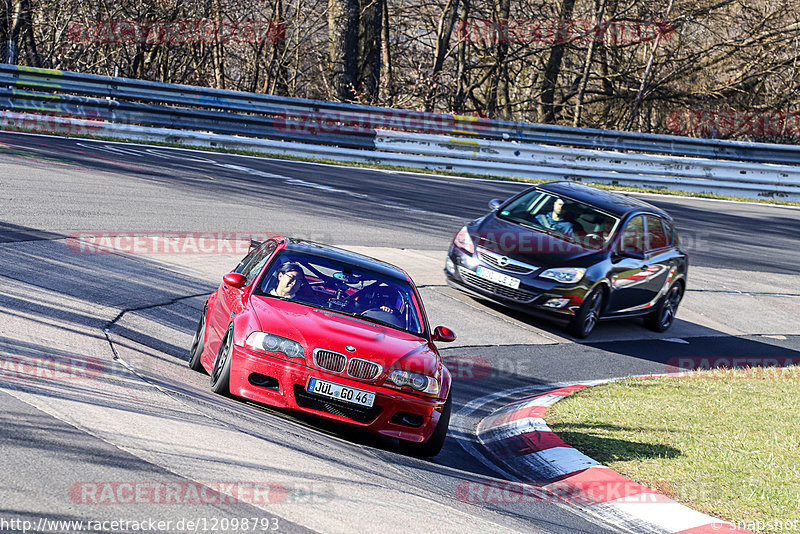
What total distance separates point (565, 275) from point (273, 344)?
5.90 m

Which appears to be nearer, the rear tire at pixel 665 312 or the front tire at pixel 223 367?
the front tire at pixel 223 367

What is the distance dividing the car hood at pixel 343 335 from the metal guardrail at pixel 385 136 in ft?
45.5

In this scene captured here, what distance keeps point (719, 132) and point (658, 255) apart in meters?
20.0

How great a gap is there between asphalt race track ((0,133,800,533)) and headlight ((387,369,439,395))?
527mm

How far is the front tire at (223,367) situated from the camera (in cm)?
699

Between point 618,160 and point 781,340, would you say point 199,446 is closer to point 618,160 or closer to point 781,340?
point 781,340

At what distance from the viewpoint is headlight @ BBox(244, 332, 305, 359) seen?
6.80 m

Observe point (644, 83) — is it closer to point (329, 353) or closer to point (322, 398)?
point (329, 353)

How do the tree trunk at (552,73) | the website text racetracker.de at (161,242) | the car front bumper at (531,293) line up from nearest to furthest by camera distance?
the website text racetracker.de at (161,242), the car front bumper at (531,293), the tree trunk at (552,73)

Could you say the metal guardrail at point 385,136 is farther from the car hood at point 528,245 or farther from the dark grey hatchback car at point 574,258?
the car hood at point 528,245

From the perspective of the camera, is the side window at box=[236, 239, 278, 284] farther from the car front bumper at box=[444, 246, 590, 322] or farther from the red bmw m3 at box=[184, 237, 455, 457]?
the car front bumper at box=[444, 246, 590, 322]

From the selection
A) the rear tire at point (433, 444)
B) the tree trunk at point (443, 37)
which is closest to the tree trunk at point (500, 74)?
the tree trunk at point (443, 37)

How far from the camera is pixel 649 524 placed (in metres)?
6.25

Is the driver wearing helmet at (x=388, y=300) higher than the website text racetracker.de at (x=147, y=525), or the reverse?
the driver wearing helmet at (x=388, y=300)
